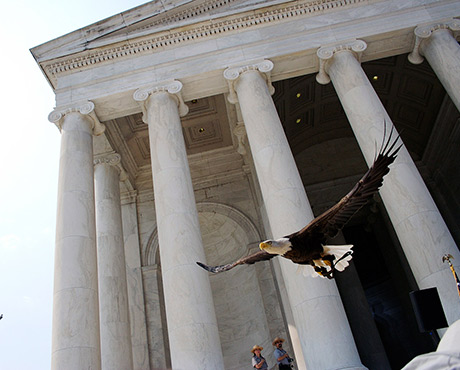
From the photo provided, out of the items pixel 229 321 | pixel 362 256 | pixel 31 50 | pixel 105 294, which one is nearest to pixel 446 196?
pixel 362 256

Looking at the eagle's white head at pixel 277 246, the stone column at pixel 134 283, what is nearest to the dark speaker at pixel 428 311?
the eagle's white head at pixel 277 246

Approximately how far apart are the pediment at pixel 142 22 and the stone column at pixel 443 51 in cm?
691

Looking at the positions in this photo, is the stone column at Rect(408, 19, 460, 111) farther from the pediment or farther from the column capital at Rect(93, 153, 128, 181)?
the column capital at Rect(93, 153, 128, 181)

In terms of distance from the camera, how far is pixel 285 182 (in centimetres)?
1714

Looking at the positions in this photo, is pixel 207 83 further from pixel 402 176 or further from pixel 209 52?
pixel 402 176

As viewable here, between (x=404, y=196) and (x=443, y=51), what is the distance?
24.9ft

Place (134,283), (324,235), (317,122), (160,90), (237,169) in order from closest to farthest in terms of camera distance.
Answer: (324,235) → (160,90) → (134,283) → (237,169) → (317,122)

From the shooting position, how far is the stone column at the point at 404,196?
49.1 ft

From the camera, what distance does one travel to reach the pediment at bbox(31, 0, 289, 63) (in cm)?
2177

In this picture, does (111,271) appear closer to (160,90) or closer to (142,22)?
(160,90)

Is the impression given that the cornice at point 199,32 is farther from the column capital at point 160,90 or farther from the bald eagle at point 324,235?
the bald eagle at point 324,235

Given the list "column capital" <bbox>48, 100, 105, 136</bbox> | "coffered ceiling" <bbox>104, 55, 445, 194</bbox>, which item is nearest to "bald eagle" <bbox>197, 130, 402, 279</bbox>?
"column capital" <bbox>48, 100, 105, 136</bbox>

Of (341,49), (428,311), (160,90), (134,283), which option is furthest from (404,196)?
(134,283)

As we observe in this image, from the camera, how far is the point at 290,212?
1631 centimetres
